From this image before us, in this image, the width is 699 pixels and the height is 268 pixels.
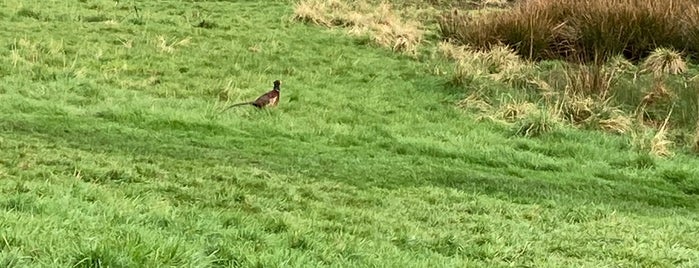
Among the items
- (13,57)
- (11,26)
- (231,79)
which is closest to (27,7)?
(11,26)

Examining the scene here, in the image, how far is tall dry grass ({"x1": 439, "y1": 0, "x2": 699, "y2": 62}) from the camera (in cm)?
1567

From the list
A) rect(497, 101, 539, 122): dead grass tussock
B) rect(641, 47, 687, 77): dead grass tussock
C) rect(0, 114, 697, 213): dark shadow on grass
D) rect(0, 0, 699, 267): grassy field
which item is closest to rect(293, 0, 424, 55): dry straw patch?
rect(0, 0, 699, 267): grassy field

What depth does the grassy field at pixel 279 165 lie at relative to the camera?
15.7 ft

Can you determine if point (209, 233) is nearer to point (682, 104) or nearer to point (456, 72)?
point (456, 72)

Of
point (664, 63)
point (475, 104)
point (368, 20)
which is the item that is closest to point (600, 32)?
point (664, 63)

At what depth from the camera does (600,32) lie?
15.7 metres

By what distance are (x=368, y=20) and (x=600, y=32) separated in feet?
15.3

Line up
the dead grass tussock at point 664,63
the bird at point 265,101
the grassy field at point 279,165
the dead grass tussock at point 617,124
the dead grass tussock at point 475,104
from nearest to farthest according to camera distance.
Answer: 1. the grassy field at point 279,165
2. the bird at point 265,101
3. the dead grass tussock at point 617,124
4. the dead grass tussock at point 475,104
5. the dead grass tussock at point 664,63

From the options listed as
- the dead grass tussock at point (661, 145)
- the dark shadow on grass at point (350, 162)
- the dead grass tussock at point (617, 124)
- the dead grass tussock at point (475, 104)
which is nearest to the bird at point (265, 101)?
the dark shadow on grass at point (350, 162)

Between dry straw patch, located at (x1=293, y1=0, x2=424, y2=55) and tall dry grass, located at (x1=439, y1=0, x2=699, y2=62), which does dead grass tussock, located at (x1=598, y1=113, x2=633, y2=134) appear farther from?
dry straw patch, located at (x1=293, y1=0, x2=424, y2=55)

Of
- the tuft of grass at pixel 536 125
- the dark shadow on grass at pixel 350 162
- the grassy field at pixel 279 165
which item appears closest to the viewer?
the grassy field at pixel 279 165

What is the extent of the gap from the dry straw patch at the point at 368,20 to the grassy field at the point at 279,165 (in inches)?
21.3

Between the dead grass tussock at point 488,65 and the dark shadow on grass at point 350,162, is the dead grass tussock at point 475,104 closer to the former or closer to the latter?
the dead grass tussock at point 488,65

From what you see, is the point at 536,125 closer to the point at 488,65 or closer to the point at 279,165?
the point at 488,65
